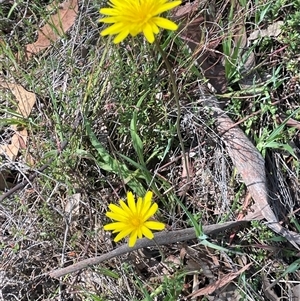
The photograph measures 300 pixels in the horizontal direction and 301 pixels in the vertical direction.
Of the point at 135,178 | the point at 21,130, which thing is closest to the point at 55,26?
the point at 21,130

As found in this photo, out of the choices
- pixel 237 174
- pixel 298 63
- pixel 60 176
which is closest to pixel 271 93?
pixel 298 63

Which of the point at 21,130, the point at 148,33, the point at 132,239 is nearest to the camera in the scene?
the point at 148,33

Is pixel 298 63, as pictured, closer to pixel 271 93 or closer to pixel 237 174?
pixel 271 93

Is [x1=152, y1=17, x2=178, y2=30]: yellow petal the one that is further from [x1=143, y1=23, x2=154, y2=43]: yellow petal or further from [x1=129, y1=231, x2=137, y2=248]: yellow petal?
[x1=129, y1=231, x2=137, y2=248]: yellow petal

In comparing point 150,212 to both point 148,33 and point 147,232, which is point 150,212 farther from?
point 148,33

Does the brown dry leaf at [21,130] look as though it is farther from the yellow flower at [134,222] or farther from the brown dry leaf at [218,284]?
the brown dry leaf at [218,284]

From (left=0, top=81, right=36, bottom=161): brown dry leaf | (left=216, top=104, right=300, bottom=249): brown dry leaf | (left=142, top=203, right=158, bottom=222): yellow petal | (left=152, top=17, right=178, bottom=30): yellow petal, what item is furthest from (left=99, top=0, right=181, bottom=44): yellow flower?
(left=0, top=81, right=36, bottom=161): brown dry leaf

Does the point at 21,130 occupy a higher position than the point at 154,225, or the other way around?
the point at 21,130
